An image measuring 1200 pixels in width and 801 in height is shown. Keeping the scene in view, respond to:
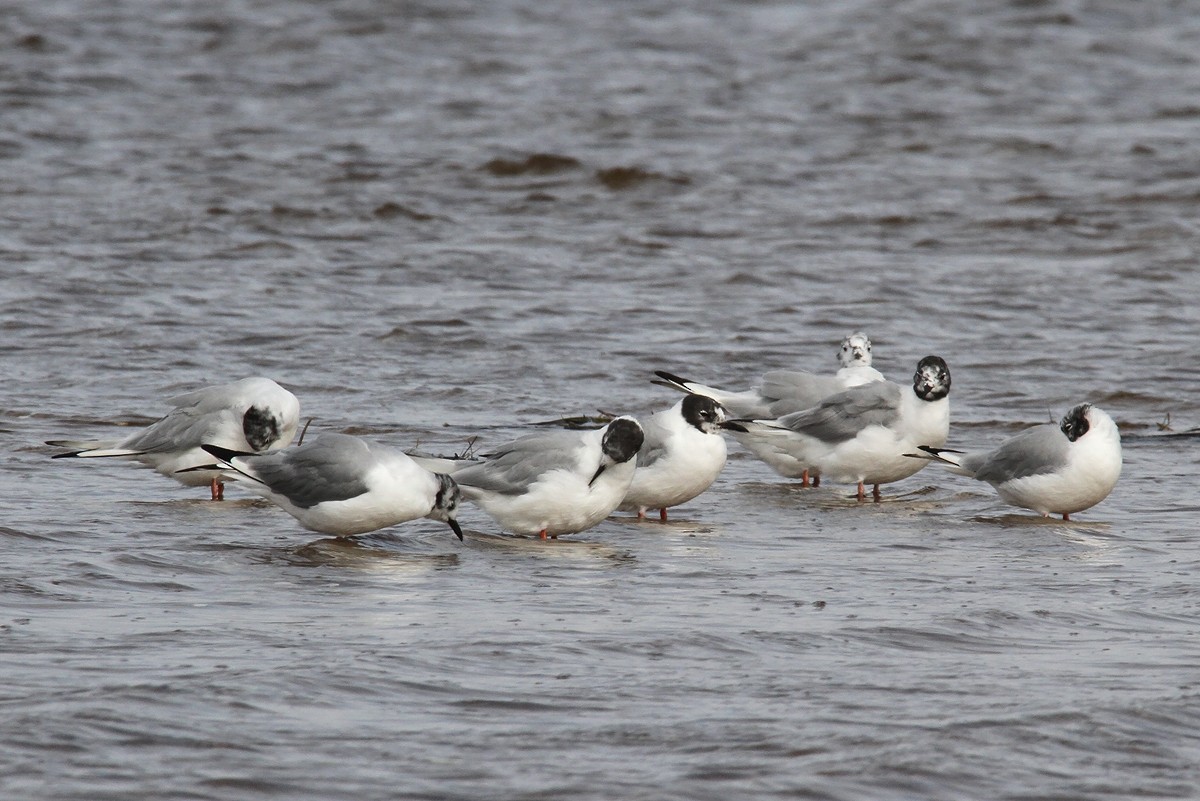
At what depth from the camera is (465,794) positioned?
4.32m

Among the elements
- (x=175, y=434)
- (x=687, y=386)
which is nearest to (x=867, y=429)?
(x=687, y=386)

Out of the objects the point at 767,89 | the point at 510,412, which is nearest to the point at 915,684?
the point at 510,412

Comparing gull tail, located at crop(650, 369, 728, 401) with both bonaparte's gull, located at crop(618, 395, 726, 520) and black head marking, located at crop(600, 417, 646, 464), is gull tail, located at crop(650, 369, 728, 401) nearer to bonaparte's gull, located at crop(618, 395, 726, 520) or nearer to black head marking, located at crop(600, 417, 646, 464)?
bonaparte's gull, located at crop(618, 395, 726, 520)

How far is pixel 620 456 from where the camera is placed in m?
7.77

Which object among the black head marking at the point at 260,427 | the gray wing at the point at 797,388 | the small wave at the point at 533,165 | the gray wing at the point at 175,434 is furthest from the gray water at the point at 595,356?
the gray wing at the point at 797,388

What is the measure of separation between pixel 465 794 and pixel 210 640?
1.52 meters

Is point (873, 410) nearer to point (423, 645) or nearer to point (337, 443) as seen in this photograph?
point (337, 443)

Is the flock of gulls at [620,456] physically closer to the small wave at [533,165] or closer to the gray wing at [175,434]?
the gray wing at [175,434]

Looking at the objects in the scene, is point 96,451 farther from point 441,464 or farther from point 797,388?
point 797,388

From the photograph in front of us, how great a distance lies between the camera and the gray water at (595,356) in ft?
15.7

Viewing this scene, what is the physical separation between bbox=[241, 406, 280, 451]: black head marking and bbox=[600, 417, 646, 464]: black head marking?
1835 mm

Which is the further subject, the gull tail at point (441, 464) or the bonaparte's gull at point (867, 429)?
the bonaparte's gull at point (867, 429)

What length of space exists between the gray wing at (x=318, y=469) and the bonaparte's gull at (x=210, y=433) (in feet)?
2.85

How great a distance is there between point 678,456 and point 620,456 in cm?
56
